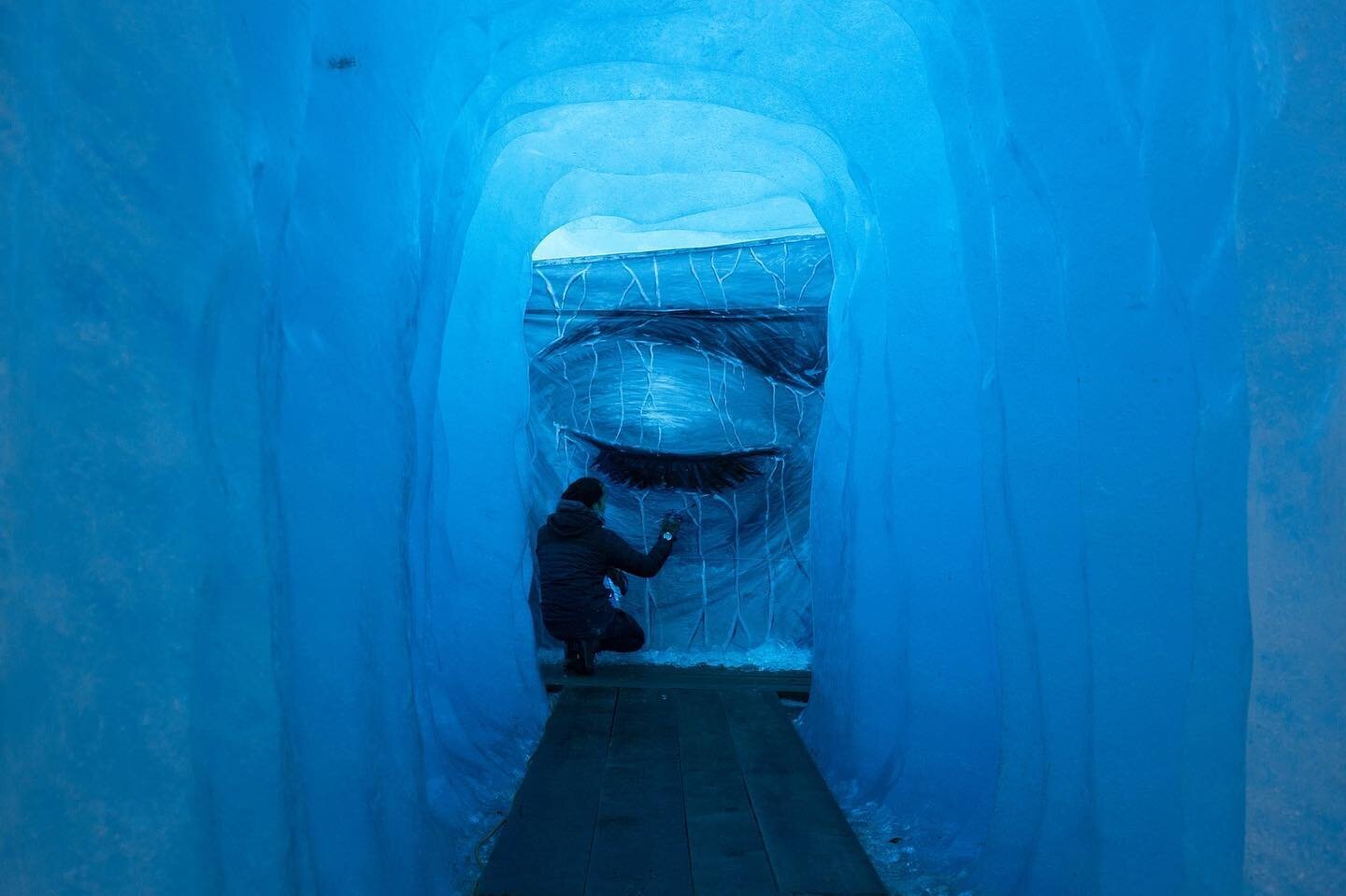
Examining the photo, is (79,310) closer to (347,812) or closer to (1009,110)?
(347,812)

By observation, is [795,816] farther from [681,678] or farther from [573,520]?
[681,678]

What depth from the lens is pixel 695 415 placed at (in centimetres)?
643

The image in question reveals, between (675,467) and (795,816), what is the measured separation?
141 inches

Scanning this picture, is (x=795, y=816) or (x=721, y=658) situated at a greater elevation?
(x=795, y=816)

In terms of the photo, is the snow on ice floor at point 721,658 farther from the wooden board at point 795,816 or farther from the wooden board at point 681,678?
the wooden board at point 795,816

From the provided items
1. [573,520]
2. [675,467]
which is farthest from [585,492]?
[675,467]

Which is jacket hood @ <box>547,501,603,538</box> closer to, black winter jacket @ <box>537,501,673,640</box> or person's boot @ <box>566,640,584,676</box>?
black winter jacket @ <box>537,501,673,640</box>

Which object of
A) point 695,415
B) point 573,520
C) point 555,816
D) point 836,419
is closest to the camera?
point 555,816

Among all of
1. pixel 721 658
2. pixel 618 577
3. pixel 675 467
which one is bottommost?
pixel 721 658

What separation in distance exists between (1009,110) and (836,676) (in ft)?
8.40

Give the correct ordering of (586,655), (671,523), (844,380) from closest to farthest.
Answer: (844,380), (586,655), (671,523)

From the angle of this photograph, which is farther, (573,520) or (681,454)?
(681,454)

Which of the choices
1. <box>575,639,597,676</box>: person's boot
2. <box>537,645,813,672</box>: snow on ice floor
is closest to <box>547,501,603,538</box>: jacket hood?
<box>575,639,597,676</box>: person's boot

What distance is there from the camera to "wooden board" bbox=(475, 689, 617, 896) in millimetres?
2518
